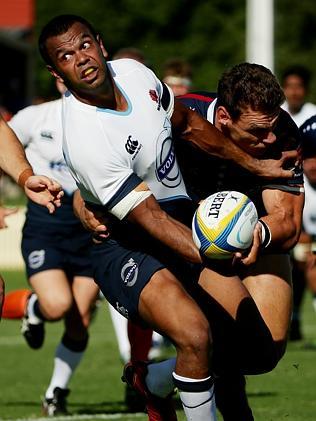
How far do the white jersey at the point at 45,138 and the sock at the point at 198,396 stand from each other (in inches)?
138

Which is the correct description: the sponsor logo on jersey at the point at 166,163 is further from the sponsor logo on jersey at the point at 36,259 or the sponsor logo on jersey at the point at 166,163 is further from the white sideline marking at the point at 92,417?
the sponsor logo on jersey at the point at 36,259

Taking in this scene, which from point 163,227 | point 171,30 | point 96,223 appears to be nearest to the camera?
point 163,227

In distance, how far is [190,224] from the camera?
728 centimetres

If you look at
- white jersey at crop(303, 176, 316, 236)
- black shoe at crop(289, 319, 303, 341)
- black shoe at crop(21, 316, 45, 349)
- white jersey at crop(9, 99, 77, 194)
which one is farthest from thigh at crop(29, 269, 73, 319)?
black shoe at crop(289, 319, 303, 341)

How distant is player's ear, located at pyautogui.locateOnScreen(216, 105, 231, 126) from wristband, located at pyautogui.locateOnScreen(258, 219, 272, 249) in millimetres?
664

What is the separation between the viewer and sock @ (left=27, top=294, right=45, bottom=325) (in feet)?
33.8

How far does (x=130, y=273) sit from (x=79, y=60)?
114cm

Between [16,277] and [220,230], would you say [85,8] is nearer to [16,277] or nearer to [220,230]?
[16,277]

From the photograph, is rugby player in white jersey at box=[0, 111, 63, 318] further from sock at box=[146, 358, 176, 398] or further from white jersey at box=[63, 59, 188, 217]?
sock at box=[146, 358, 176, 398]

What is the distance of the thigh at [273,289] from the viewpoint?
7590 mm

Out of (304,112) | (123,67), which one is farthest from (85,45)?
(304,112)

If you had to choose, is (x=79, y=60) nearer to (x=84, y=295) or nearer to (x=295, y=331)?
(x=84, y=295)

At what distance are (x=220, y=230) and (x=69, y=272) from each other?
3654mm

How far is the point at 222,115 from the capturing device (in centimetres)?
749
